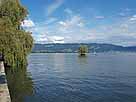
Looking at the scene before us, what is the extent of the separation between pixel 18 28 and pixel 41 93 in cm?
2202

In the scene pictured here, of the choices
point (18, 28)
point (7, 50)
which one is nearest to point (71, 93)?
point (7, 50)

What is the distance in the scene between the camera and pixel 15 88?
123ft

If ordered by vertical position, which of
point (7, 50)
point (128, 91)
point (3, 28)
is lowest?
point (128, 91)

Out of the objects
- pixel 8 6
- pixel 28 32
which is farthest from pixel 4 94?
pixel 28 32

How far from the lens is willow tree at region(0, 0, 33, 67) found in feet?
109

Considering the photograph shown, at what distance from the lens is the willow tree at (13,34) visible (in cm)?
3319

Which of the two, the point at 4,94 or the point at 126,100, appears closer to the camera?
the point at 4,94

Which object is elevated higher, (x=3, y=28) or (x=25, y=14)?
(x=25, y=14)

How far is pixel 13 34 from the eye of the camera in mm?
34562

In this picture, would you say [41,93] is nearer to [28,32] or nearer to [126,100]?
[126,100]

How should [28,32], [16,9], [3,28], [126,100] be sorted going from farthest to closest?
[28,32] → [16,9] → [3,28] → [126,100]

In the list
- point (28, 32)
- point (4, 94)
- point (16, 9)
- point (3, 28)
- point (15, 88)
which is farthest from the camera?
point (28, 32)

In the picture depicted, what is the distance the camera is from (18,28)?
175 ft

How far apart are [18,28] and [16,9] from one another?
5.87 metres
